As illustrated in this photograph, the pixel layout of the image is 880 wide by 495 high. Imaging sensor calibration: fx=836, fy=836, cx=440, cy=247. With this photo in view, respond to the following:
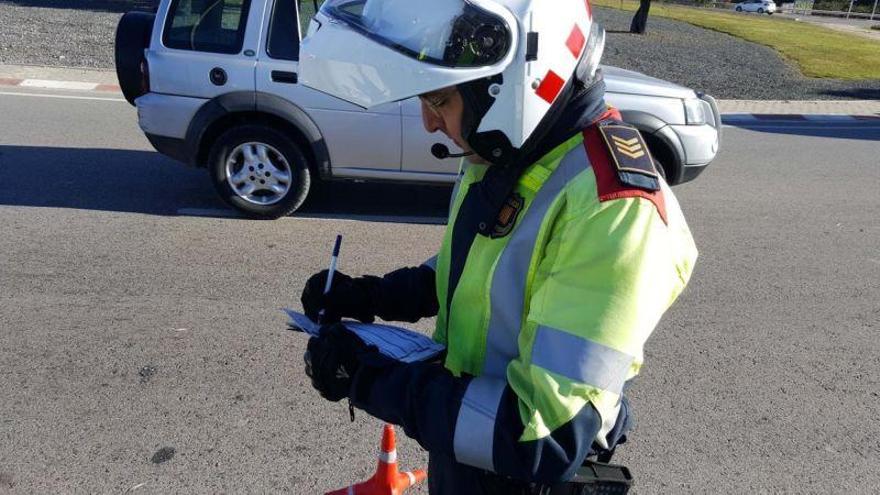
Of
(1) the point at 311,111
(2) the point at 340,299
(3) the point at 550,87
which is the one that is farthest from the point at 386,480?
(1) the point at 311,111

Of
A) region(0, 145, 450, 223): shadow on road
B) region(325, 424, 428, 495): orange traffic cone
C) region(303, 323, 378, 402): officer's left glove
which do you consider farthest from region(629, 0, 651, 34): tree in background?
region(303, 323, 378, 402): officer's left glove

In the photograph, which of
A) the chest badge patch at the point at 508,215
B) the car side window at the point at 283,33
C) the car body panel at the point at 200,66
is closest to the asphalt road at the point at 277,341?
the car body panel at the point at 200,66

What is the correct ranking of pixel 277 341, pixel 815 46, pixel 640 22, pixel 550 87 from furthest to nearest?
1. pixel 815 46
2. pixel 640 22
3. pixel 277 341
4. pixel 550 87

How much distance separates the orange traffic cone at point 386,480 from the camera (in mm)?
3121

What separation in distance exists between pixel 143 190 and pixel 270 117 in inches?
59.1

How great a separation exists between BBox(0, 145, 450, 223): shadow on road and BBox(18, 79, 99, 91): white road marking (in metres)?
4.23

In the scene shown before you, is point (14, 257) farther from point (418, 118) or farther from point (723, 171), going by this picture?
point (723, 171)

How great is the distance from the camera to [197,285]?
208 inches

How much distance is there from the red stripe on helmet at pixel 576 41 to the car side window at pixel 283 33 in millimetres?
5299

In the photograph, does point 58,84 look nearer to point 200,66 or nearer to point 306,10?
point 200,66

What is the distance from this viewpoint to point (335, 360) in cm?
171

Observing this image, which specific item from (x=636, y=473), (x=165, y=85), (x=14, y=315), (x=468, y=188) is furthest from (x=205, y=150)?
(x=468, y=188)

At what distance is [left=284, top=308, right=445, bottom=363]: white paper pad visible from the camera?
1.80m

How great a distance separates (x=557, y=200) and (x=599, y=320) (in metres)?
0.25
